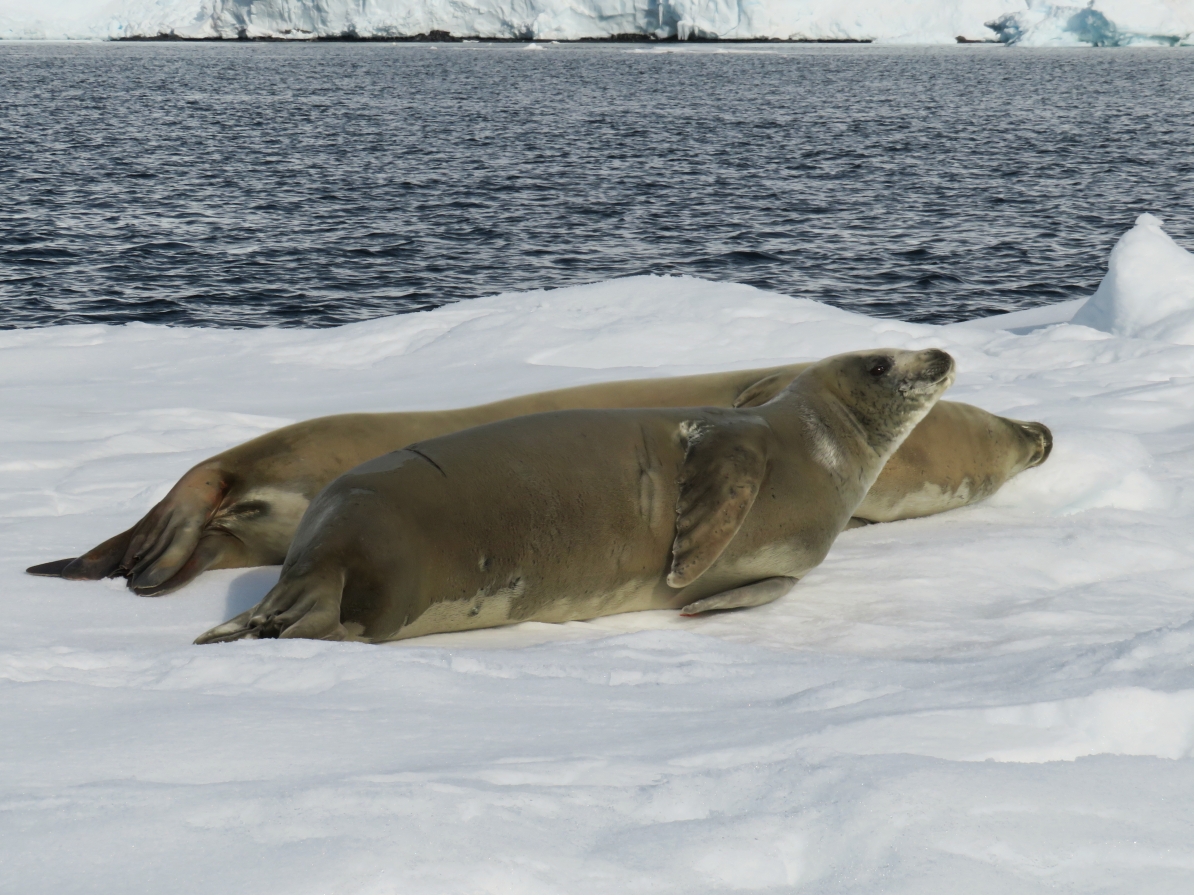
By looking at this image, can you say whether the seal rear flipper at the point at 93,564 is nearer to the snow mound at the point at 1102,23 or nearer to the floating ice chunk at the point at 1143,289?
the floating ice chunk at the point at 1143,289

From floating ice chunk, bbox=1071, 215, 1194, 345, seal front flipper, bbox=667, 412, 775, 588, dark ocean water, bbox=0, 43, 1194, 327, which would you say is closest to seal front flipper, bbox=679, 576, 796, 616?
seal front flipper, bbox=667, 412, 775, 588

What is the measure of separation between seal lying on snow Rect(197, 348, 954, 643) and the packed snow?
62122 millimetres

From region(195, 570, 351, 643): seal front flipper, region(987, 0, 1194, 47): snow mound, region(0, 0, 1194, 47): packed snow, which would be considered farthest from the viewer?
region(0, 0, 1194, 47): packed snow

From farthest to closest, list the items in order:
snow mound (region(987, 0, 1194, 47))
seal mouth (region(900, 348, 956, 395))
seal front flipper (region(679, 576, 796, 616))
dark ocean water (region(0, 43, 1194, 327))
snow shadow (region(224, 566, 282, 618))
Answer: snow mound (region(987, 0, 1194, 47)) → dark ocean water (region(0, 43, 1194, 327)) → seal mouth (region(900, 348, 956, 395)) → seal front flipper (region(679, 576, 796, 616)) → snow shadow (region(224, 566, 282, 618))

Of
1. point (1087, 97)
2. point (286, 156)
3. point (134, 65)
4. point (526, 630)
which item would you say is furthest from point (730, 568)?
point (134, 65)

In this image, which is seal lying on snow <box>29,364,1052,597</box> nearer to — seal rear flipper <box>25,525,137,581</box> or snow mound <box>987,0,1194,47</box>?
seal rear flipper <box>25,525,137,581</box>

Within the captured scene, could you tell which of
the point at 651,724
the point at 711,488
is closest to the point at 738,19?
the point at 711,488

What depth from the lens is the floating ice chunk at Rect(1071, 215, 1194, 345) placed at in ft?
24.9

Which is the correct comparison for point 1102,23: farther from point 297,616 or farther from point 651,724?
point 651,724

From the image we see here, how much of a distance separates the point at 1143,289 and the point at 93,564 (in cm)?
665

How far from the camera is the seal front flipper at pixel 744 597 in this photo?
3.29 metres

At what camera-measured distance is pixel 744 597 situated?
10.9 feet

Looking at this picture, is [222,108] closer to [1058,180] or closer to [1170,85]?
[1058,180]

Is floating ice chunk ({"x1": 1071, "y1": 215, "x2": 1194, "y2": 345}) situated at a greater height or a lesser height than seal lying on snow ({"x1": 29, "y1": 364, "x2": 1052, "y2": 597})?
lesser
